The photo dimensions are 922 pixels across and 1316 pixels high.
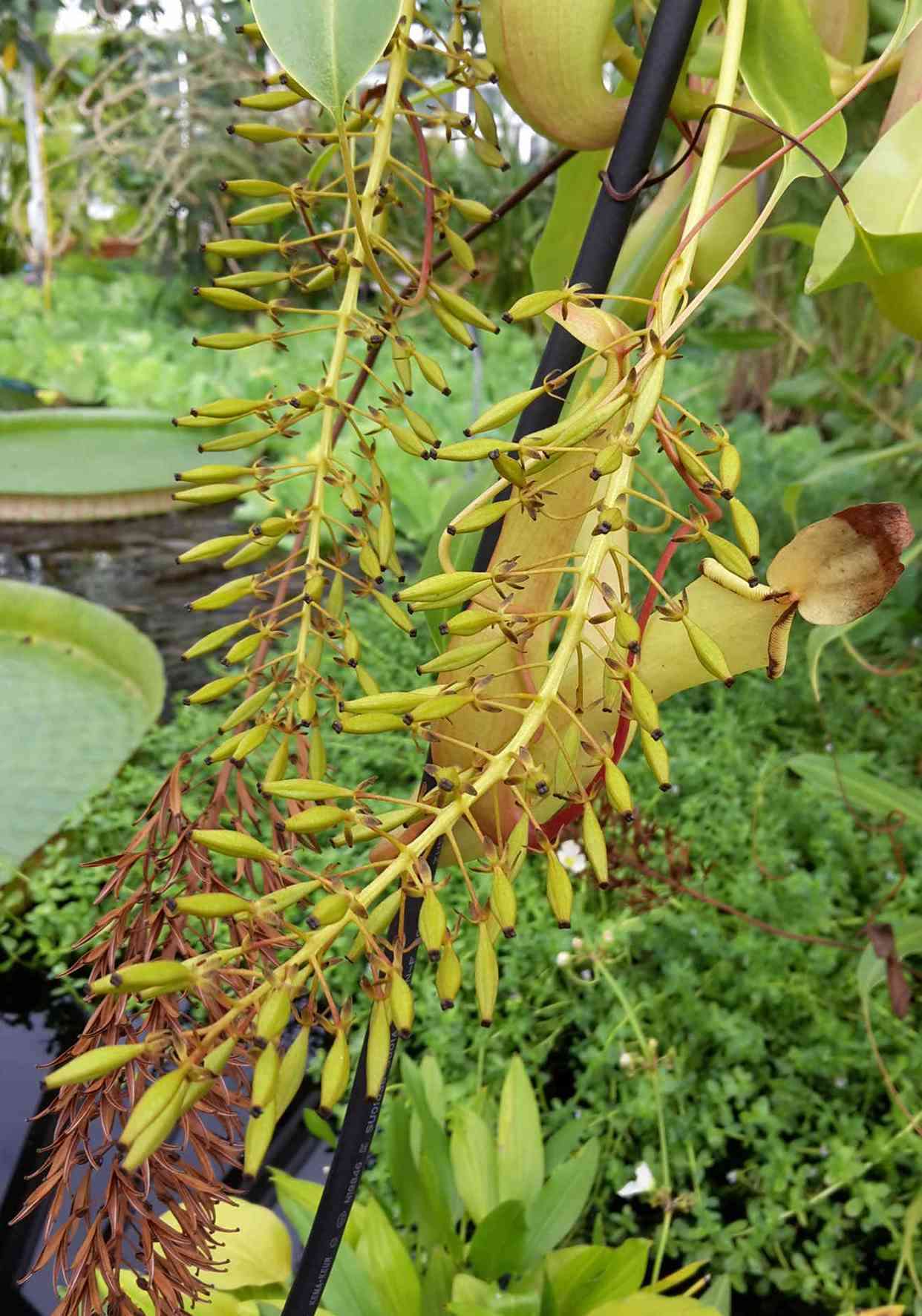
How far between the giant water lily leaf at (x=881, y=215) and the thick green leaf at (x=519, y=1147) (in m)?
0.66

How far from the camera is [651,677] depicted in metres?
0.26

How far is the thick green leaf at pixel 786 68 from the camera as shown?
230 mm

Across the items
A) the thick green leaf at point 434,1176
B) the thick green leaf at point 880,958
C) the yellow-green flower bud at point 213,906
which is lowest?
the thick green leaf at point 434,1176

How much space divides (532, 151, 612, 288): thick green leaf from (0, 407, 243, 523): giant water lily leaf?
2095 millimetres

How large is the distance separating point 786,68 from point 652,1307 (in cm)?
59

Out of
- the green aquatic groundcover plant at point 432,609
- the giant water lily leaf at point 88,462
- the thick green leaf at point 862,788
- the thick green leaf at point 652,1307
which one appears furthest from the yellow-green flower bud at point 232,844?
the giant water lily leaf at point 88,462

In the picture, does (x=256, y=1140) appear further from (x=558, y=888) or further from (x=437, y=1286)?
(x=437, y=1286)

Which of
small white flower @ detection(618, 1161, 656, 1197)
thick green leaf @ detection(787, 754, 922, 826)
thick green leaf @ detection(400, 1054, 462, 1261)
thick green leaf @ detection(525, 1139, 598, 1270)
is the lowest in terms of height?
small white flower @ detection(618, 1161, 656, 1197)

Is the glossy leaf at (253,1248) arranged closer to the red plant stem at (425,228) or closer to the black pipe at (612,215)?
the black pipe at (612,215)

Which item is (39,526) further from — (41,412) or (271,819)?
(271,819)

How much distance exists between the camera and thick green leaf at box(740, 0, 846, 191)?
230 mm

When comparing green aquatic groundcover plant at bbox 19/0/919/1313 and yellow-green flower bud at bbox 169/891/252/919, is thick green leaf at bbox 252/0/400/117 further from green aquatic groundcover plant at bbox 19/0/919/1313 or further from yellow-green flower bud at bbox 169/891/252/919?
yellow-green flower bud at bbox 169/891/252/919

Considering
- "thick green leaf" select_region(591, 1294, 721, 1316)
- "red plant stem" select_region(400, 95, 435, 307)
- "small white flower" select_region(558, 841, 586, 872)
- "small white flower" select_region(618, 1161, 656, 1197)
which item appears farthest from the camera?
"small white flower" select_region(558, 841, 586, 872)

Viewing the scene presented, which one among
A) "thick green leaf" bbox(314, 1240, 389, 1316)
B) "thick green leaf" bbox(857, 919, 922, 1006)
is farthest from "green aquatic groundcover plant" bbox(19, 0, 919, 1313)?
"thick green leaf" bbox(857, 919, 922, 1006)
